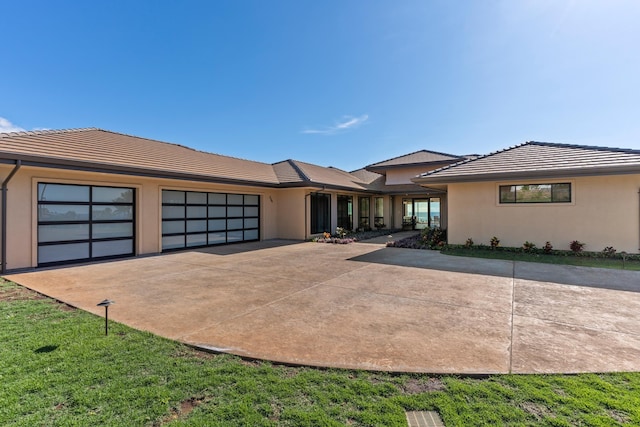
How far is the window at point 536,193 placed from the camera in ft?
34.6

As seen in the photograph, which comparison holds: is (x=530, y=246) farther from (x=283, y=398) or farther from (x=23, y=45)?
(x=23, y=45)

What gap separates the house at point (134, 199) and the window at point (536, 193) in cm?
819

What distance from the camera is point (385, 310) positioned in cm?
494

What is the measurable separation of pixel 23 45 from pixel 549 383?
17203mm

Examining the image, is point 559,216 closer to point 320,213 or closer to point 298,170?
point 320,213

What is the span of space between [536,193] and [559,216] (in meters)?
1.10

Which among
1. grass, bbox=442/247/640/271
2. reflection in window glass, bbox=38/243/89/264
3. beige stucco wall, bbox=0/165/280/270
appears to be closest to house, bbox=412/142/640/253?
grass, bbox=442/247/640/271

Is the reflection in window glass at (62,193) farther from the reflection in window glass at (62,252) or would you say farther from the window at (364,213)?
the window at (364,213)

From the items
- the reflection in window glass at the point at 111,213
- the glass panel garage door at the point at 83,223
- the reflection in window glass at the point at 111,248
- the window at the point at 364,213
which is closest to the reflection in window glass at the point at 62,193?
the glass panel garage door at the point at 83,223

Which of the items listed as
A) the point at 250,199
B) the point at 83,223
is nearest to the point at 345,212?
the point at 250,199

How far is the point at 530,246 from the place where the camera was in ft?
35.2

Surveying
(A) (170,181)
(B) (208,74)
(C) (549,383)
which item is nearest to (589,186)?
(C) (549,383)

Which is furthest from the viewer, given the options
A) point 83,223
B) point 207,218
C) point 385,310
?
point 207,218

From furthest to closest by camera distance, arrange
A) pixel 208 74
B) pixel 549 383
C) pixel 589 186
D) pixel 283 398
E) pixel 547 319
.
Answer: pixel 208 74 → pixel 589 186 → pixel 547 319 → pixel 549 383 → pixel 283 398
